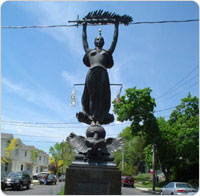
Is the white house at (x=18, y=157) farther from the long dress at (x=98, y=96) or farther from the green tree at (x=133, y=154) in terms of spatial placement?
the long dress at (x=98, y=96)

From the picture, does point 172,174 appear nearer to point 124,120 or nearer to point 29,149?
point 124,120

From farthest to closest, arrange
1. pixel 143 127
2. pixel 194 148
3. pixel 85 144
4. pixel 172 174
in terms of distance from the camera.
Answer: pixel 172 174
pixel 143 127
pixel 194 148
pixel 85 144

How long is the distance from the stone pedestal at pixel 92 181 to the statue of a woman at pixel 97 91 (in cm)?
163

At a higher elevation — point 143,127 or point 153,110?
point 153,110

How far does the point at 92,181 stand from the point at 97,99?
Result: 101 inches

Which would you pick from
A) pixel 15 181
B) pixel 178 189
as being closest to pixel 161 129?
pixel 178 189

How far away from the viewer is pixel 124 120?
26.0 metres

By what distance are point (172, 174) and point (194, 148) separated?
9505 mm

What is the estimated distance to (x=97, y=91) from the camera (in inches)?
293

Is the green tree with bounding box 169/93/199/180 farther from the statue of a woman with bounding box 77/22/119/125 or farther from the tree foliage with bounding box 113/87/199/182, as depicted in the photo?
the statue of a woman with bounding box 77/22/119/125

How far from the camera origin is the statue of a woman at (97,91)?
733 cm

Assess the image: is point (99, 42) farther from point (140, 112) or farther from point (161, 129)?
point (161, 129)

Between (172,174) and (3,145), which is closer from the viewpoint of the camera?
(172,174)

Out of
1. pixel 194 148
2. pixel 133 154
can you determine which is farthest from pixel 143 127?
pixel 133 154
